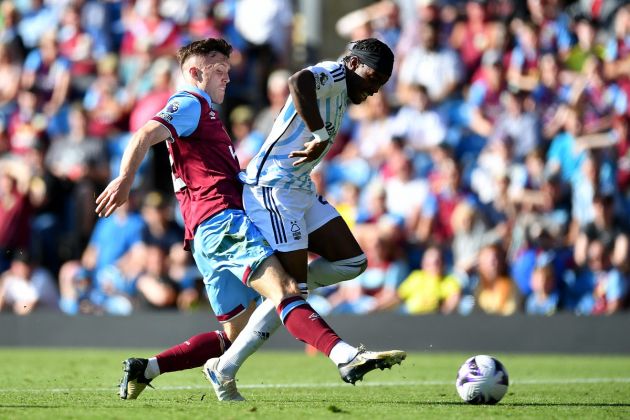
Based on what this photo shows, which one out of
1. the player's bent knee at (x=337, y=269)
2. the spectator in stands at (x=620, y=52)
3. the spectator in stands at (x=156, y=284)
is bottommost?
the spectator in stands at (x=156, y=284)

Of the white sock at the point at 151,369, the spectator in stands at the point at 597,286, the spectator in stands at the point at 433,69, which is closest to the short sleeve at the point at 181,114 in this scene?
the white sock at the point at 151,369

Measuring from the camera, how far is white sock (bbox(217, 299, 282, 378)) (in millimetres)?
6887

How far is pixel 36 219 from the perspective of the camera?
1475 cm

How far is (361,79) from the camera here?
270 inches

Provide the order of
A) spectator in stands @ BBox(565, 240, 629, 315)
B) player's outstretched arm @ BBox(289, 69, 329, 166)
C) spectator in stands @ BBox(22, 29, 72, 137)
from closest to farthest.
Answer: player's outstretched arm @ BBox(289, 69, 329, 166) → spectator in stands @ BBox(565, 240, 629, 315) → spectator in stands @ BBox(22, 29, 72, 137)

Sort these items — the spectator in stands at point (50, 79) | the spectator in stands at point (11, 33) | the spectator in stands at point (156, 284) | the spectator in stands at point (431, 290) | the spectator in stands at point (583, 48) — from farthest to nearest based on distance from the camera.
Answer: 1. the spectator in stands at point (11, 33)
2. the spectator in stands at point (50, 79)
3. the spectator in stands at point (583, 48)
4. the spectator in stands at point (156, 284)
5. the spectator in stands at point (431, 290)

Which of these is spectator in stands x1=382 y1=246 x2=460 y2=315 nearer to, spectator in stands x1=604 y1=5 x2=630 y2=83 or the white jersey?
spectator in stands x1=604 y1=5 x2=630 y2=83

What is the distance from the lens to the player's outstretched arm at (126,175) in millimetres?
6359

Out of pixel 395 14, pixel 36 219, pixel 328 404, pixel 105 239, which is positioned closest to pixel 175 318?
pixel 105 239

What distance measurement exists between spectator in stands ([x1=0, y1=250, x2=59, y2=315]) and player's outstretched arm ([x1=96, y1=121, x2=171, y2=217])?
7.93 meters

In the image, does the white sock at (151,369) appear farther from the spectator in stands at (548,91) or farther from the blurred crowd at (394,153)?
the spectator in stands at (548,91)

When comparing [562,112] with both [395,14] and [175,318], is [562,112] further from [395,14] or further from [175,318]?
[175,318]

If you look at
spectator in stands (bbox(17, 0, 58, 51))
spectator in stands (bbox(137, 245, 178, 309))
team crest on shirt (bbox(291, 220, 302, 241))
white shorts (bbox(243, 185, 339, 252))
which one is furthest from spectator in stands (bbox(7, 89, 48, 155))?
team crest on shirt (bbox(291, 220, 302, 241))

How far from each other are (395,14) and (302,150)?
384 inches
